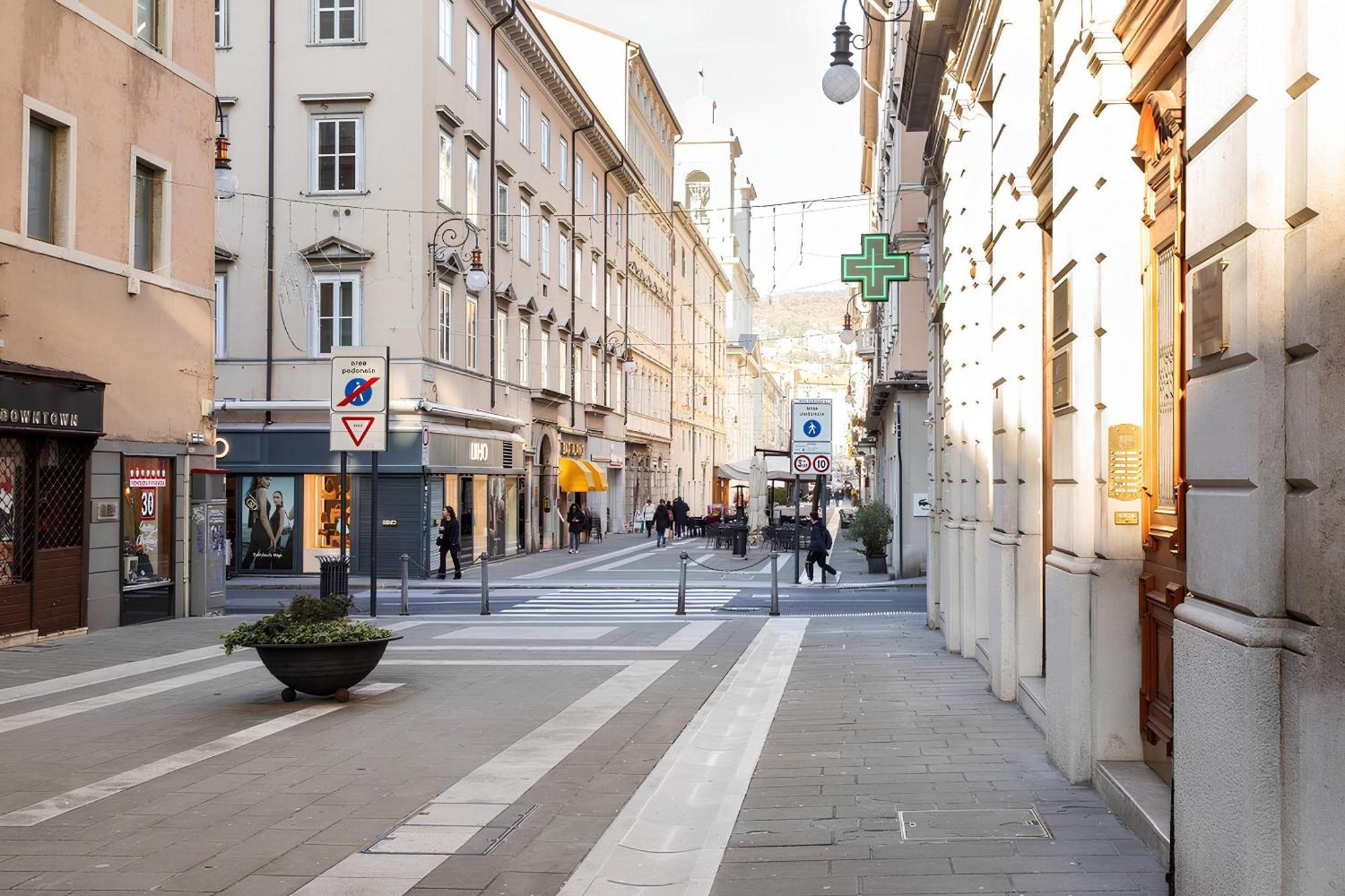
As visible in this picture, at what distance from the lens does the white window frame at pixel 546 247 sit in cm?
4234

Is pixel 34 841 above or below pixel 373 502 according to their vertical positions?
below

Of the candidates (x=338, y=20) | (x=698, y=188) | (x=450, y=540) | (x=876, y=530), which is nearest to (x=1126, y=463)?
(x=450, y=540)

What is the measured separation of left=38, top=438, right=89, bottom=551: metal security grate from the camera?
16391mm

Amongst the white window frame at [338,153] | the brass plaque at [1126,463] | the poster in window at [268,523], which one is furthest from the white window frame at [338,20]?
the brass plaque at [1126,463]

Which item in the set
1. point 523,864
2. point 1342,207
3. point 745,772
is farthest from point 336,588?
point 1342,207

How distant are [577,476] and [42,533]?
29.9 metres

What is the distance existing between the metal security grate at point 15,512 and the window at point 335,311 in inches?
584

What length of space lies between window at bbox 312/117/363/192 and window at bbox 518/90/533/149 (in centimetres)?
894

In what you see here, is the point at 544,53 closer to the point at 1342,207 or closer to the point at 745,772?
the point at 745,772

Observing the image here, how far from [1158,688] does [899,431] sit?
23.4m

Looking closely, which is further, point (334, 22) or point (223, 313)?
point (223, 313)

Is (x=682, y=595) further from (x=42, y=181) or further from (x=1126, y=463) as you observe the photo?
(x=1126, y=463)

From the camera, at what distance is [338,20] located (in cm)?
3108

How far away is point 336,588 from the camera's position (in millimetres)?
20281
